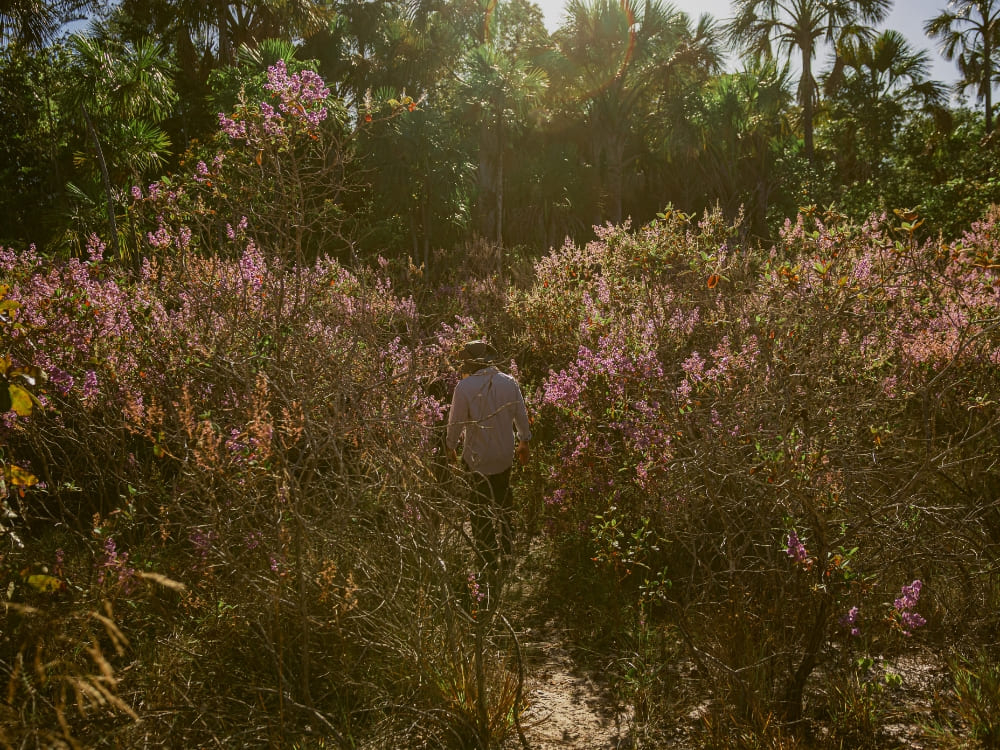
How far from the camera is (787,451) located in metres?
3.30

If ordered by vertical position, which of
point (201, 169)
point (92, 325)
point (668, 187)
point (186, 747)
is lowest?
point (186, 747)

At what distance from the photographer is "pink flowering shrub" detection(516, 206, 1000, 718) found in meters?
3.42

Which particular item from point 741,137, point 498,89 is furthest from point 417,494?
point 741,137

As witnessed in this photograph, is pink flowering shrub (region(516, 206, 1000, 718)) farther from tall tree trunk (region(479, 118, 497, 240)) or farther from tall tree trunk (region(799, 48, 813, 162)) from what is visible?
tall tree trunk (region(799, 48, 813, 162))

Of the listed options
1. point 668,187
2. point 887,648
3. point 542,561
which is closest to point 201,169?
point 542,561

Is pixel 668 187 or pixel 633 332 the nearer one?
pixel 633 332

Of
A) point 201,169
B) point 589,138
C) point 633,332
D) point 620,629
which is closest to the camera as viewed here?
point 620,629

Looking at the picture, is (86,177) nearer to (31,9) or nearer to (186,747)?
(31,9)

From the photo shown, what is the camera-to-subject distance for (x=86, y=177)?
52.6 feet

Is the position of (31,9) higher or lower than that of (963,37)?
lower

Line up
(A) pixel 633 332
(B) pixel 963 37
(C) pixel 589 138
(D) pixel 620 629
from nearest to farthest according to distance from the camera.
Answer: (D) pixel 620 629, (A) pixel 633 332, (C) pixel 589 138, (B) pixel 963 37

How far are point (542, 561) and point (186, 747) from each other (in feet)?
9.55

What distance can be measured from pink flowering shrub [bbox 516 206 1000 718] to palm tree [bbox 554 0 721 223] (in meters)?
17.7

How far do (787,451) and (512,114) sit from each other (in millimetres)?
18150
